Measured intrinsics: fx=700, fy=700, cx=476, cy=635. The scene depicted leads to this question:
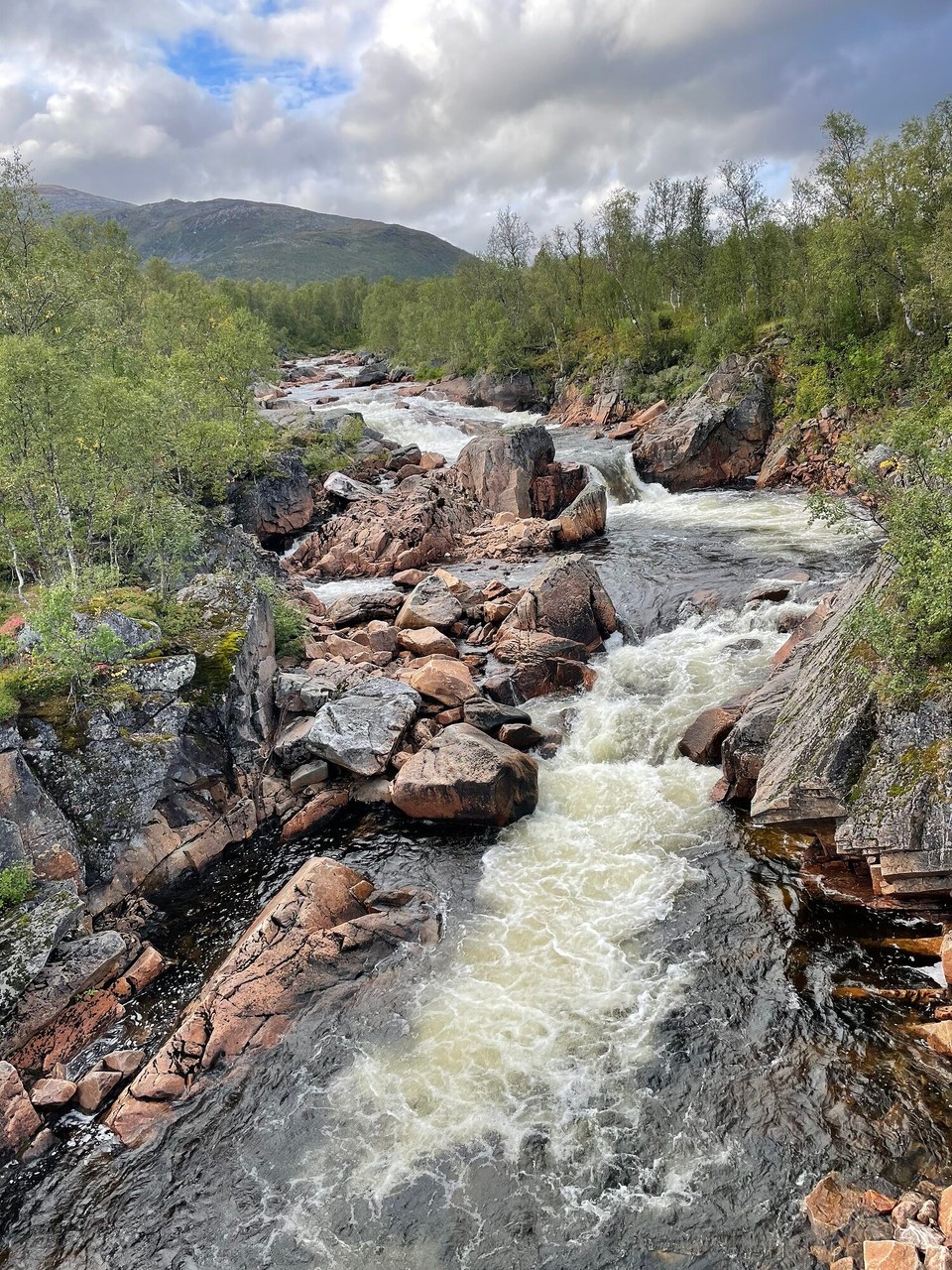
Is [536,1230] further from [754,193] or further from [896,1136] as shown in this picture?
[754,193]

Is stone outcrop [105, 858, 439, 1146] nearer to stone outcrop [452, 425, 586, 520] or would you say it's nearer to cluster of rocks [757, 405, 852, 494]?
stone outcrop [452, 425, 586, 520]

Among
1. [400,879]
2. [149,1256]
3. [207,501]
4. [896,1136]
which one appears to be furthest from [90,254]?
[896,1136]

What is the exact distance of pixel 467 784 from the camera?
20438mm

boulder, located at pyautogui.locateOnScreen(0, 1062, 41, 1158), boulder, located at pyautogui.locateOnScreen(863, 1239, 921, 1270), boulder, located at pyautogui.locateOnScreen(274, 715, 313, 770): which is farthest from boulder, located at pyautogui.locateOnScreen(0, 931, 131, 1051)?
boulder, located at pyautogui.locateOnScreen(863, 1239, 921, 1270)

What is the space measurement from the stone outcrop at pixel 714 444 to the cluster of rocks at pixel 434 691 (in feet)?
78.0

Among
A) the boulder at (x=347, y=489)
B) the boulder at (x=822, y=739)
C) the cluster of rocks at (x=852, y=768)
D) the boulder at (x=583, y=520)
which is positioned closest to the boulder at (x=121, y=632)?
the cluster of rocks at (x=852, y=768)

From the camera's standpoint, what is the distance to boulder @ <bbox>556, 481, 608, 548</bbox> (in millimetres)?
43250

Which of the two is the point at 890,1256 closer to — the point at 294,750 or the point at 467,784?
the point at 467,784

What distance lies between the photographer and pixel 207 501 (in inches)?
1797

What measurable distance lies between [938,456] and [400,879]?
17440mm

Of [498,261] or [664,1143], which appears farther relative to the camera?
[498,261]

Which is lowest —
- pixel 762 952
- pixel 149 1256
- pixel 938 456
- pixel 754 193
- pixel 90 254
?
pixel 149 1256

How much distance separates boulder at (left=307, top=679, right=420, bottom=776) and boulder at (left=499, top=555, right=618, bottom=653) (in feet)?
24.0

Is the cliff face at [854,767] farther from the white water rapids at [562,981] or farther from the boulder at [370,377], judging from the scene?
the boulder at [370,377]
